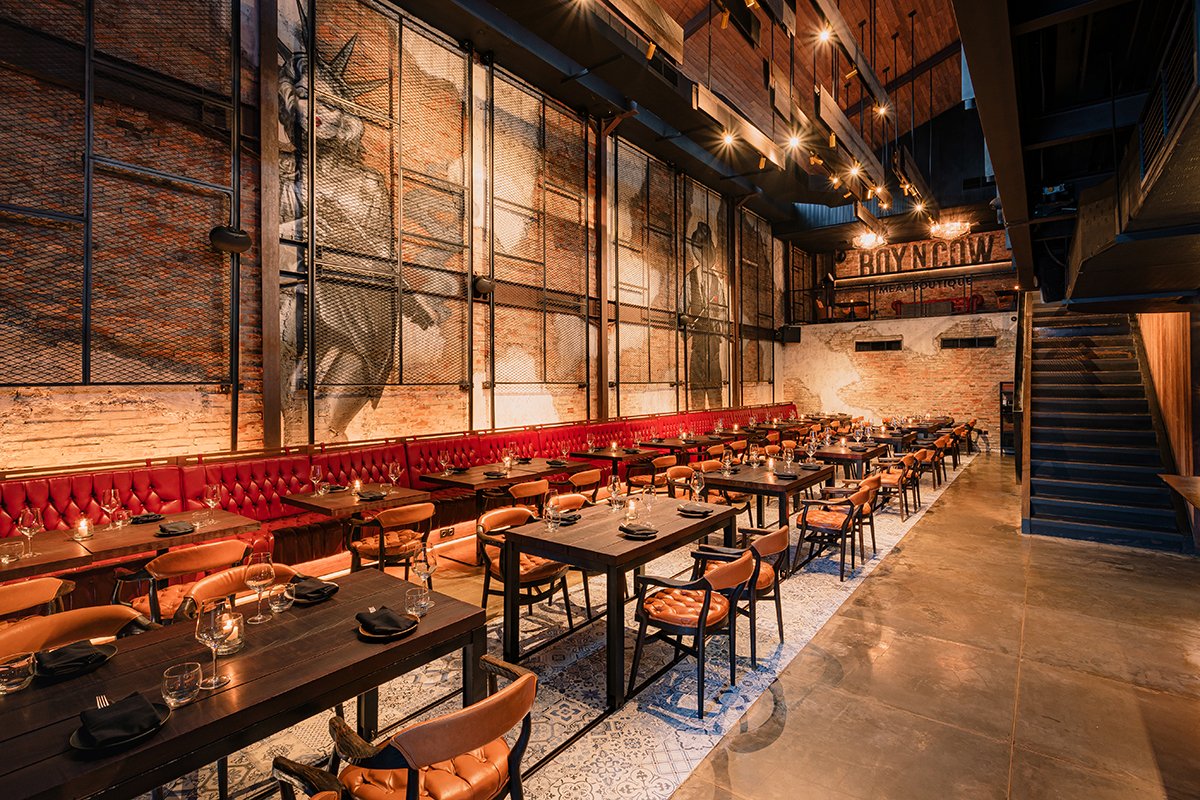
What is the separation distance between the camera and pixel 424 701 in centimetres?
281

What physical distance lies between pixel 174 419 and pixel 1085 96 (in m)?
7.75

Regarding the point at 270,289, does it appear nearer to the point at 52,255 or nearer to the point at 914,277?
the point at 52,255

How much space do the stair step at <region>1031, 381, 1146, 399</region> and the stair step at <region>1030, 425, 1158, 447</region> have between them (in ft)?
3.13

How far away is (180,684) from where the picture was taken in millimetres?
1450

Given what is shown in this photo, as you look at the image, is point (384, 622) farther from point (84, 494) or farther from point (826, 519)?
point (826, 519)

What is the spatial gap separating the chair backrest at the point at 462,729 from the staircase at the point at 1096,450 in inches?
273

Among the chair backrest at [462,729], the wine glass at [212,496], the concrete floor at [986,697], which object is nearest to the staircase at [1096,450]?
the concrete floor at [986,697]

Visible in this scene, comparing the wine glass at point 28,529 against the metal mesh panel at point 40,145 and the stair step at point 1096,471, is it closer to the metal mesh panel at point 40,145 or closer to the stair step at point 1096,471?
the metal mesh panel at point 40,145

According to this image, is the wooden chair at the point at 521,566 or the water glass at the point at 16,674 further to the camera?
the wooden chair at the point at 521,566

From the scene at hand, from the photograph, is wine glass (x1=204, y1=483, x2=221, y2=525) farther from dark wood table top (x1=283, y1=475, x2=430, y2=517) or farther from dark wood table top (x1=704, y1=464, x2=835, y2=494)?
dark wood table top (x1=704, y1=464, x2=835, y2=494)

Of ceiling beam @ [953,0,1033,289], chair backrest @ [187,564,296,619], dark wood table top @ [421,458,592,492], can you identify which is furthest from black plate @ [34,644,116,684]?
ceiling beam @ [953,0,1033,289]

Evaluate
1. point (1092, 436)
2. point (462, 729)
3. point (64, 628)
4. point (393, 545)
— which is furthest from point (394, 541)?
point (1092, 436)

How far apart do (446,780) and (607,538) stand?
1.52 m

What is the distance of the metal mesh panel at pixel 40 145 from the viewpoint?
402 cm
